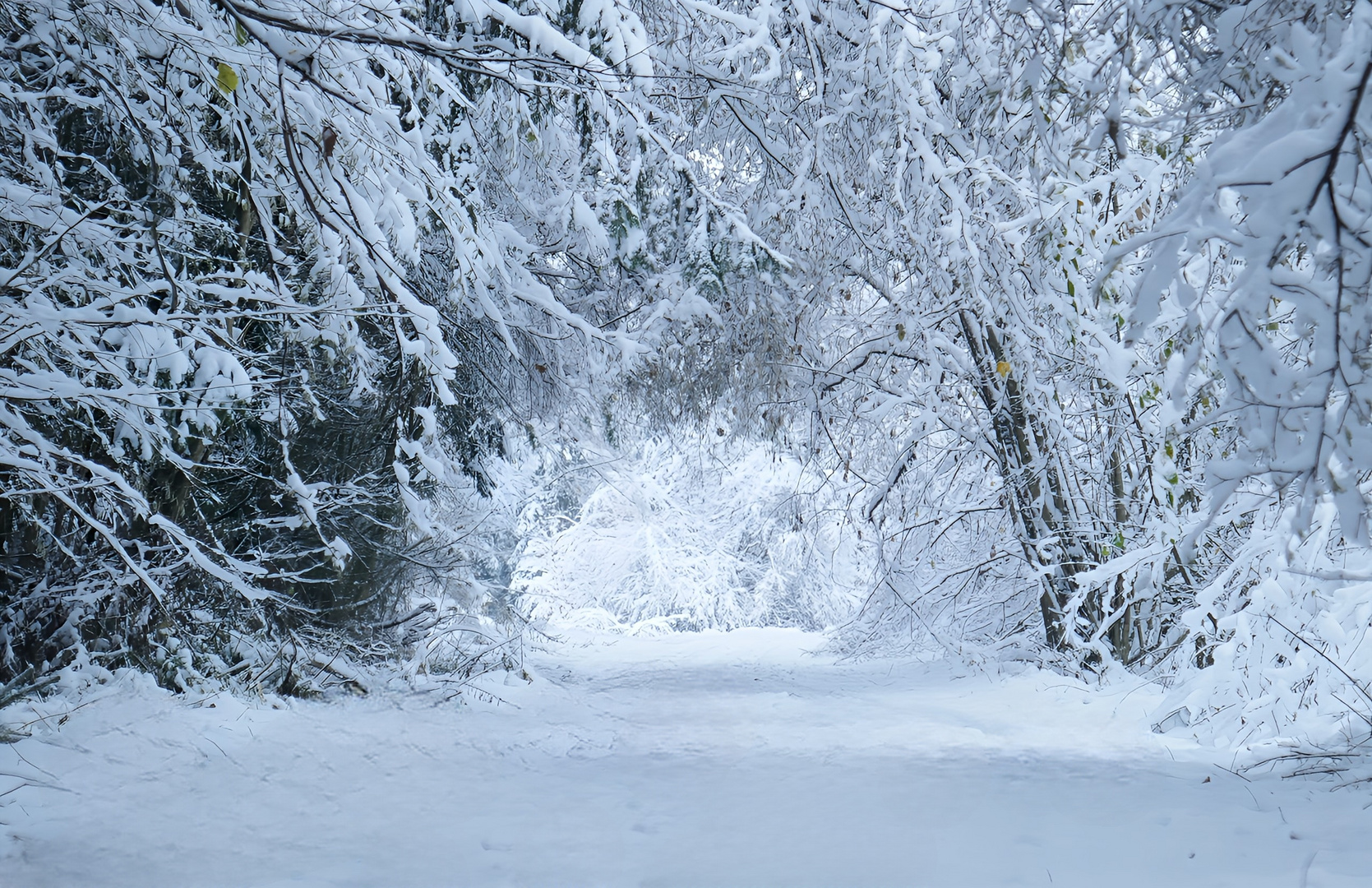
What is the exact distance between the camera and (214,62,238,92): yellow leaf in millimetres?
3039

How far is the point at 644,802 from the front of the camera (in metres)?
3.53

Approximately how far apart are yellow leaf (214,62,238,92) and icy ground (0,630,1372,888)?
2.13m

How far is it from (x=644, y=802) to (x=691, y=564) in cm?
1428

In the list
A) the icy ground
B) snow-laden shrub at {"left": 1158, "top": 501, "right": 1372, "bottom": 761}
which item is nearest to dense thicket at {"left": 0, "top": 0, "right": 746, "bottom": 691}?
the icy ground

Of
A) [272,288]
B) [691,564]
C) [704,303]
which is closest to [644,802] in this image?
[272,288]

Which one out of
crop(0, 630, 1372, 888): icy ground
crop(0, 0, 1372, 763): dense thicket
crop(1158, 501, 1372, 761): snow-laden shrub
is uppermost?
crop(0, 0, 1372, 763): dense thicket

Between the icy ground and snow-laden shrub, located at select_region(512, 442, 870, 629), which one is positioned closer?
the icy ground

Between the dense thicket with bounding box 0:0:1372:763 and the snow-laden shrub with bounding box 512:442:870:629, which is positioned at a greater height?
the dense thicket with bounding box 0:0:1372:763

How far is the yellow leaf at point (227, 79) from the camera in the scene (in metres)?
3.04

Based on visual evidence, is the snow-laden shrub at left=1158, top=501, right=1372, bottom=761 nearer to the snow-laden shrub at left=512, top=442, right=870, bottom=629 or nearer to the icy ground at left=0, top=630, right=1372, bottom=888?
the icy ground at left=0, top=630, right=1372, bottom=888

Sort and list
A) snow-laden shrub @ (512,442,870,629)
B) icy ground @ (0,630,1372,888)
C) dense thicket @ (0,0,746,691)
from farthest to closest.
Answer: snow-laden shrub @ (512,442,870,629) < dense thicket @ (0,0,746,691) < icy ground @ (0,630,1372,888)

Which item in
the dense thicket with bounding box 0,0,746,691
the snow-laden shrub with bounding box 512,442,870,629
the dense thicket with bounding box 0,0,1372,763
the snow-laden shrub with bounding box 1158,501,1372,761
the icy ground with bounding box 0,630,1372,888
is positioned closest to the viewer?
the dense thicket with bounding box 0,0,1372,763

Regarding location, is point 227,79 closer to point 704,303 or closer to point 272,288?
point 272,288

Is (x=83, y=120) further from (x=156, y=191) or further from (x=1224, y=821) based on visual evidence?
Answer: (x=1224, y=821)
